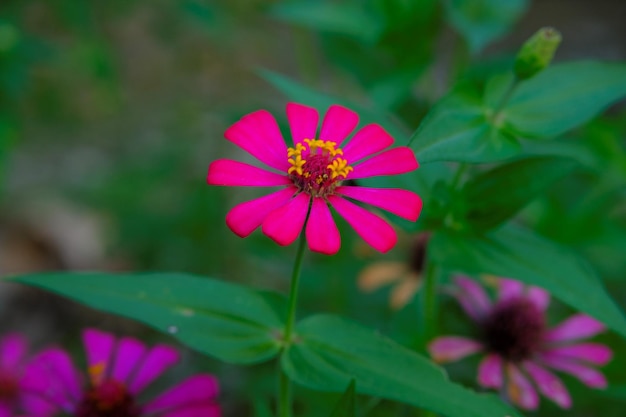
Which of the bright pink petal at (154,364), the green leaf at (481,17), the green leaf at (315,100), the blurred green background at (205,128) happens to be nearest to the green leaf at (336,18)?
the blurred green background at (205,128)

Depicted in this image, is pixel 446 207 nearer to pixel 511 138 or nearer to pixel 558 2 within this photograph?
pixel 511 138

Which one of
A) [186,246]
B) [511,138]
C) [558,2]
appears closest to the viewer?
[511,138]

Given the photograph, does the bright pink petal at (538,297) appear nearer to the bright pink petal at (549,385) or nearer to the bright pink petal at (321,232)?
the bright pink petal at (549,385)

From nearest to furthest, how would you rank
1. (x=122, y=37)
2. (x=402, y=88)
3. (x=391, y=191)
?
(x=391, y=191) → (x=402, y=88) → (x=122, y=37)

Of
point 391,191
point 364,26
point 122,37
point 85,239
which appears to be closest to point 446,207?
point 391,191

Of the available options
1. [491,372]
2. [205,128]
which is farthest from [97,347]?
[205,128]

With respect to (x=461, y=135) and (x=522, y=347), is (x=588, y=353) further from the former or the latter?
(x=461, y=135)

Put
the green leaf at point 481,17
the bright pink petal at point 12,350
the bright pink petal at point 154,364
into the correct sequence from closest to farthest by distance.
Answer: the bright pink petal at point 154,364
the bright pink petal at point 12,350
the green leaf at point 481,17
